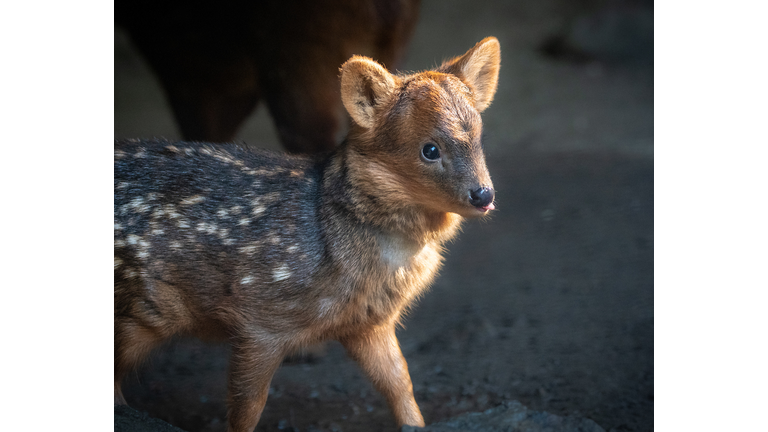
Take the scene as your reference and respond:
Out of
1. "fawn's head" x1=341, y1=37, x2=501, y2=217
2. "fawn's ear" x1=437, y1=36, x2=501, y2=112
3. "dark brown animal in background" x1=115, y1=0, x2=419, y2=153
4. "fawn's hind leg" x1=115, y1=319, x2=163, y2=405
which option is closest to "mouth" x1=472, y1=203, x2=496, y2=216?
"fawn's head" x1=341, y1=37, x2=501, y2=217

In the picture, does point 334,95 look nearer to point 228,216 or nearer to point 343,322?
point 228,216

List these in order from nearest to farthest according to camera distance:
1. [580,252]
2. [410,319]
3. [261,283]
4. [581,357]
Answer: [261,283] < [581,357] < [410,319] < [580,252]

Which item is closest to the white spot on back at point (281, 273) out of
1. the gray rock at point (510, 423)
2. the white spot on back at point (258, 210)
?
the white spot on back at point (258, 210)

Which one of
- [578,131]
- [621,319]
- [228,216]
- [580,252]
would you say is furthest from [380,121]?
[578,131]

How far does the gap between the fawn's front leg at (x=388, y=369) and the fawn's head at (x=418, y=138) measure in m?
0.73

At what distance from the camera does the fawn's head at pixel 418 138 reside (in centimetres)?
232

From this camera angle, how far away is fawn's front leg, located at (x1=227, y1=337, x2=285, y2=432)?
256cm

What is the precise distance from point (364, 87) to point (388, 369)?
4.09ft

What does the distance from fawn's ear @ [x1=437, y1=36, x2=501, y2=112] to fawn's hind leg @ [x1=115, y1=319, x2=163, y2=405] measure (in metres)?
1.62

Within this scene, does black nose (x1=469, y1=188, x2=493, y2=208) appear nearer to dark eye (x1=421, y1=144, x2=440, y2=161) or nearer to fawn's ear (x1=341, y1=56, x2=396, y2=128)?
dark eye (x1=421, y1=144, x2=440, y2=161)

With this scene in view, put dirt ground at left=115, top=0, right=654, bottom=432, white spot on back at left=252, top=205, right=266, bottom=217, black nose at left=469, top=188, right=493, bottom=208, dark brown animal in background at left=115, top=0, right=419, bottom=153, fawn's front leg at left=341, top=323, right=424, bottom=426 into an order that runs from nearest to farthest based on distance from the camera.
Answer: black nose at left=469, top=188, right=493, bottom=208, white spot on back at left=252, top=205, right=266, bottom=217, fawn's front leg at left=341, top=323, right=424, bottom=426, dirt ground at left=115, top=0, right=654, bottom=432, dark brown animal in background at left=115, top=0, right=419, bottom=153

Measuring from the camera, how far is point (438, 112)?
7.79ft

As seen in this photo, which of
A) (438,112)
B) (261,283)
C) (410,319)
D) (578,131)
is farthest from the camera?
(578,131)

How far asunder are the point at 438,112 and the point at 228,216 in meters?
0.95
